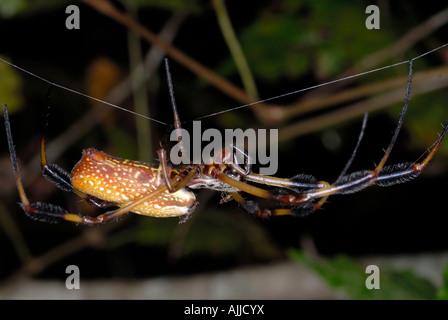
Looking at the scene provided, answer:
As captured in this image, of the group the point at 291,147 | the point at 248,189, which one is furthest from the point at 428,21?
the point at 248,189

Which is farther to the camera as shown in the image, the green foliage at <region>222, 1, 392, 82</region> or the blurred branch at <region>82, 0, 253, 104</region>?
the green foliage at <region>222, 1, 392, 82</region>

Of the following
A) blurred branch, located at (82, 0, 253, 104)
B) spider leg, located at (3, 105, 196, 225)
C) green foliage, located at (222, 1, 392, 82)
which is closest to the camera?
spider leg, located at (3, 105, 196, 225)

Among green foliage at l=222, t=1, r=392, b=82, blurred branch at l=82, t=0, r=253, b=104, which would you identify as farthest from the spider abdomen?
green foliage at l=222, t=1, r=392, b=82

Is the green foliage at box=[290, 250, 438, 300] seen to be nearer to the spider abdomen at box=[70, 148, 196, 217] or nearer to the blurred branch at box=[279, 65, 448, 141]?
the spider abdomen at box=[70, 148, 196, 217]

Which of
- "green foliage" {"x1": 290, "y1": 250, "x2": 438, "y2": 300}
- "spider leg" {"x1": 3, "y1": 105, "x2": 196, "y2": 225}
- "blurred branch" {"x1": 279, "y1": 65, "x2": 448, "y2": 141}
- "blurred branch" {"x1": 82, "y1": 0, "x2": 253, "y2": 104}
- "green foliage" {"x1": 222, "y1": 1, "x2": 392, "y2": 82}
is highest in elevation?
"green foliage" {"x1": 222, "y1": 1, "x2": 392, "y2": 82}

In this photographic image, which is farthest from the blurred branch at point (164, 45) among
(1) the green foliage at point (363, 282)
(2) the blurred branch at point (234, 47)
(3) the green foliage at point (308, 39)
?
(1) the green foliage at point (363, 282)

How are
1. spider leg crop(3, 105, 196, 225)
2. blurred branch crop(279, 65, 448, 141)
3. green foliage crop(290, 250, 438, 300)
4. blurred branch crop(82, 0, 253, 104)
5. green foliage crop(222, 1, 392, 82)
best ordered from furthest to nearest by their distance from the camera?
1. green foliage crop(222, 1, 392, 82)
2. blurred branch crop(279, 65, 448, 141)
3. blurred branch crop(82, 0, 253, 104)
4. green foliage crop(290, 250, 438, 300)
5. spider leg crop(3, 105, 196, 225)

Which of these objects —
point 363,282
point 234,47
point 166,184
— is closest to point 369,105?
point 234,47
